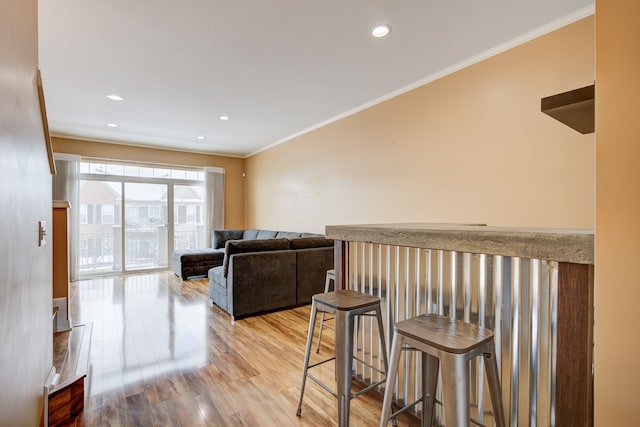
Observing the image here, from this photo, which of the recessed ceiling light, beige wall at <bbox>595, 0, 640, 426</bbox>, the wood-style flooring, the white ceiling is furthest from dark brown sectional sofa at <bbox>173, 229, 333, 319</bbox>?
beige wall at <bbox>595, 0, 640, 426</bbox>

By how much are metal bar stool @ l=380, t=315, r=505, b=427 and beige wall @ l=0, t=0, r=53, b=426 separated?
1287mm

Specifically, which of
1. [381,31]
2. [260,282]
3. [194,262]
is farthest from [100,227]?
[381,31]

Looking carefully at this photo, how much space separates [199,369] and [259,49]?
2728 millimetres

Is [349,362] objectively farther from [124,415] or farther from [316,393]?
[124,415]

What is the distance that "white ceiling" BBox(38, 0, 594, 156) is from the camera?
2102 millimetres

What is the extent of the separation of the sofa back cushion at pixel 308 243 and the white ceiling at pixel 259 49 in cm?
181

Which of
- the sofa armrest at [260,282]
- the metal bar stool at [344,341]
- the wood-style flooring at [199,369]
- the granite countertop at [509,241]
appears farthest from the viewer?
the sofa armrest at [260,282]

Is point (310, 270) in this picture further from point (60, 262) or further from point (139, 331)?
point (60, 262)

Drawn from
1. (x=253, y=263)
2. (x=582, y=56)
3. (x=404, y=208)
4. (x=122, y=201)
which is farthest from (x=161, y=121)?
(x=582, y=56)

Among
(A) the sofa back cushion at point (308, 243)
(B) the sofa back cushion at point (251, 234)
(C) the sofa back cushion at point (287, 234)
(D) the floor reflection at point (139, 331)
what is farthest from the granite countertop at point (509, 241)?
(B) the sofa back cushion at point (251, 234)

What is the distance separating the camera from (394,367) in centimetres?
120

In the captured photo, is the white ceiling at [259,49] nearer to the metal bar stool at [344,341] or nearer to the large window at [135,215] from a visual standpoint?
the large window at [135,215]

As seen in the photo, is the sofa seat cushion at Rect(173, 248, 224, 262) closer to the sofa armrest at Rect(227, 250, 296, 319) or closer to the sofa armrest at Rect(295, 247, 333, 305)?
the sofa armrest at Rect(227, 250, 296, 319)

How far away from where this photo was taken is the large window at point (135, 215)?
561 centimetres
